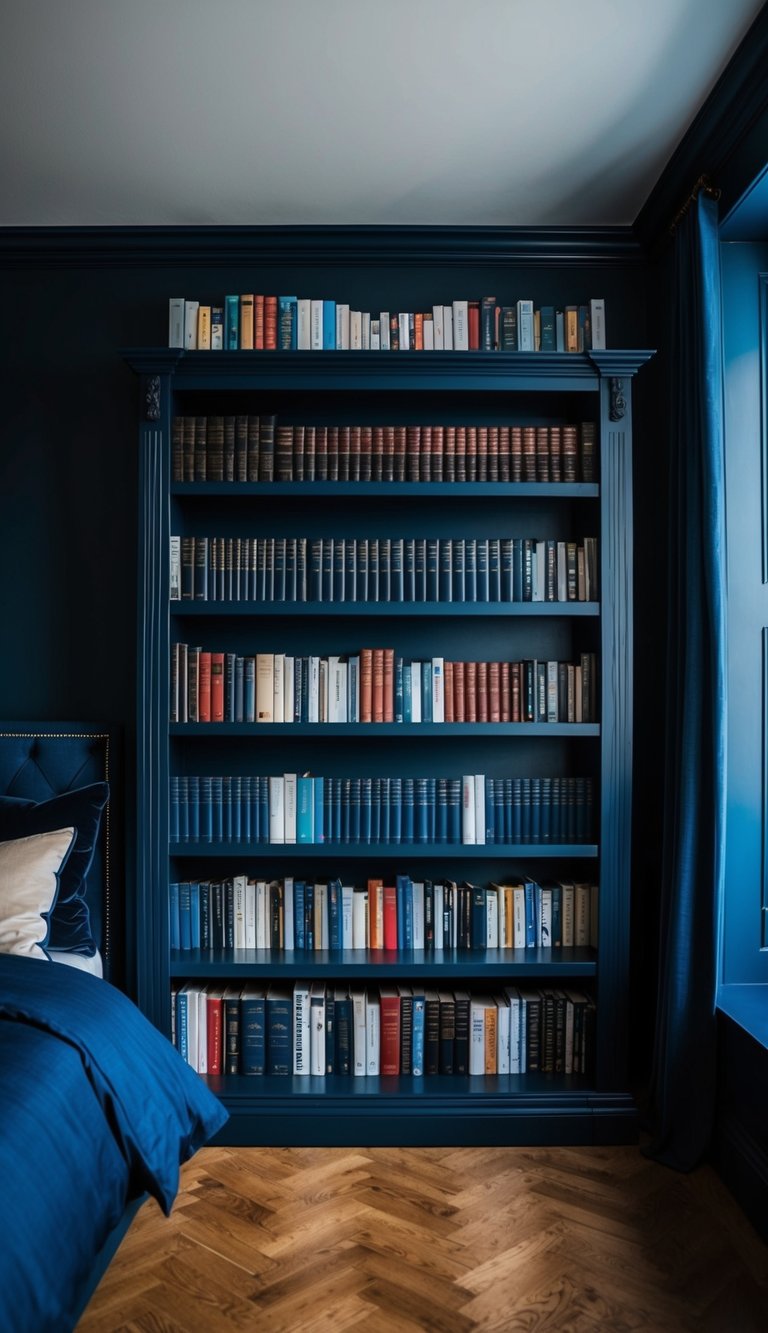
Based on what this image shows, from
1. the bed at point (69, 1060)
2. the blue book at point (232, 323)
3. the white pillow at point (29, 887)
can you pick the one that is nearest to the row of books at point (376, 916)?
the bed at point (69, 1060)

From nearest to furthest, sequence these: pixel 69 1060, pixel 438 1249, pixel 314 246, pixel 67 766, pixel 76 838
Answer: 1. pixel 69 1060
2. pixel 438 1249
3. pixel 76 838
4. pixel 67 766
5. pixel 314 246

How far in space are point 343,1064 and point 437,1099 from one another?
0.30m

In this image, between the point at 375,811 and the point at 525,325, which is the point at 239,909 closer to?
the point at 375,811

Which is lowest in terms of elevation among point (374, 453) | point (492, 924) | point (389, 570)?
point (492, 924)

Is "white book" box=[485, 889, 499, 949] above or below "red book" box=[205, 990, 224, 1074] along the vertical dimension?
above

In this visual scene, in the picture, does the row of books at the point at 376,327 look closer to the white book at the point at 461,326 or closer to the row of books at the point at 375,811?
the white book at the point at 461,326

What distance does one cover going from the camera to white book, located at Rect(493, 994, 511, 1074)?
2.82 metres

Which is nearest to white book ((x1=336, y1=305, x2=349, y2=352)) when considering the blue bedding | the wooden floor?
the blue bedding

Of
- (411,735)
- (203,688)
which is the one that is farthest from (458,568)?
(203,688)

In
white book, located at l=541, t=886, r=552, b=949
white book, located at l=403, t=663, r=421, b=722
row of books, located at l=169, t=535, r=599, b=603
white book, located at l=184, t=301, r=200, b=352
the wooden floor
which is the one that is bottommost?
the wooden floor

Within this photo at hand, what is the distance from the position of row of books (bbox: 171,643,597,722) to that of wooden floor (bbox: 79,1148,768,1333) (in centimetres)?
125

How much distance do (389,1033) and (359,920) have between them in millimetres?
342

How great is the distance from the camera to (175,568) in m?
2.83

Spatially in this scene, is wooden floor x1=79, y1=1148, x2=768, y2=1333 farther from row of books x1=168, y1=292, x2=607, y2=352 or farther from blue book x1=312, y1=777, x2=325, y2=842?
row of books x1=168, y1=292, x2=607, y2=352
